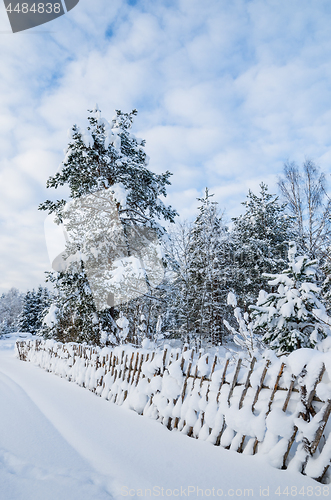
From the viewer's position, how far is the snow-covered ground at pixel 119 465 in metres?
2.23

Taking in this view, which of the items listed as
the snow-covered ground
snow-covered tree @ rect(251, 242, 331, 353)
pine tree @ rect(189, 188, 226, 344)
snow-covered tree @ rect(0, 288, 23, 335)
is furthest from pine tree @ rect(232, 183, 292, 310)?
snow-covered tree @ rect(0, 288, 23, 335)

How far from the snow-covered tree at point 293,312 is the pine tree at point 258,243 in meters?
15.0

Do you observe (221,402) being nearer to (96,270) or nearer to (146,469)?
(146,469)

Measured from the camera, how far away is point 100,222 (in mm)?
11367

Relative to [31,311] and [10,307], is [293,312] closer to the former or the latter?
[31,311]

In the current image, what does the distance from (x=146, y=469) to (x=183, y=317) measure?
14639mm

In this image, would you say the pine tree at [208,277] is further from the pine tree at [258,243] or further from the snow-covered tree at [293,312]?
the snow-covered tree at [293,312]

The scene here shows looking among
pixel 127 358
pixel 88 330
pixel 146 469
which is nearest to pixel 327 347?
pixel 146 469

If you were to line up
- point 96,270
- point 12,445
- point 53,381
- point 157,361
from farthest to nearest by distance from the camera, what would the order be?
point 96,270 → point 53,381 → point 157,361 → point 12,445

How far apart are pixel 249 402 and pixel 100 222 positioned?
32.1 ft

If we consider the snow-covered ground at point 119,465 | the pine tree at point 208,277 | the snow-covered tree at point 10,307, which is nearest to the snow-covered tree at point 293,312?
the snow-covered ground at point 119,465

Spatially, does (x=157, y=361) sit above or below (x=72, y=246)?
below

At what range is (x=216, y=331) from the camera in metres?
17.4

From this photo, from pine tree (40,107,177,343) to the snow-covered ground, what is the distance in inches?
255
